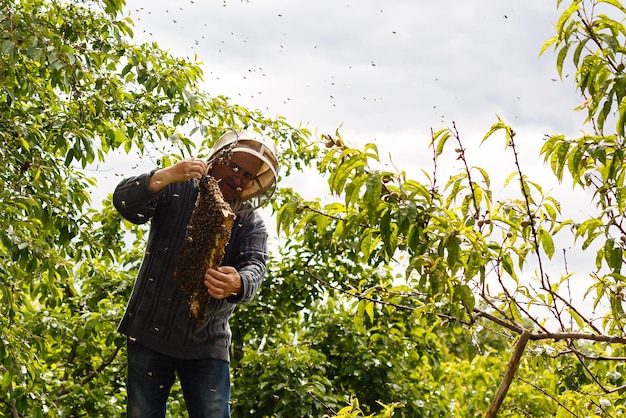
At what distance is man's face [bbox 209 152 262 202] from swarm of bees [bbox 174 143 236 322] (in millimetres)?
87

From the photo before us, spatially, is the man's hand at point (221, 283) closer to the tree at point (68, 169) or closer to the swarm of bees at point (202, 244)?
Result: the swarm of bees at point (202, 244)

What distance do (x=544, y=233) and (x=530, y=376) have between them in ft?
18.2

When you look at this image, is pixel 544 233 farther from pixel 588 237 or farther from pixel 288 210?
pixel 288 210

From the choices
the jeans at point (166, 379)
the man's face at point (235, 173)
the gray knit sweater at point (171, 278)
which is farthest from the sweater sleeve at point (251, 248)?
the jeans at point (166, 379)

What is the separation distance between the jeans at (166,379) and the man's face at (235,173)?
64 centimetres


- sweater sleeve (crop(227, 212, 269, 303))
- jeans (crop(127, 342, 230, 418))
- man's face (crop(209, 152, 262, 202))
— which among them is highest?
man's face (crop(209, 152, 262, 202))

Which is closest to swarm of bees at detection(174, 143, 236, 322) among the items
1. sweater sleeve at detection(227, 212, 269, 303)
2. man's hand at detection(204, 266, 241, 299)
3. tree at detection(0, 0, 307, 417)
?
man's hand at detection(204, 266, 241, 299)

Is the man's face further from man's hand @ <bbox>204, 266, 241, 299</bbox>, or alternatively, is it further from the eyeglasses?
→ man's hand @ <bbox>204, 266, 241, 299</bbox>

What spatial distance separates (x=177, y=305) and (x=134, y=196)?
1.42ft

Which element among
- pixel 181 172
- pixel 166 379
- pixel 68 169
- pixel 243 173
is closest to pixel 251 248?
pixel 243 173

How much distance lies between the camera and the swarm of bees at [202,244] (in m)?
2.75

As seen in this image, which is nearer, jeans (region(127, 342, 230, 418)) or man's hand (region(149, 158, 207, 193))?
man's hand (region(149, 158, 207, 193))

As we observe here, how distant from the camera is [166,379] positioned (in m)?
2.96

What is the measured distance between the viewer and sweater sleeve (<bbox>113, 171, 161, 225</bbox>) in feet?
9.20
